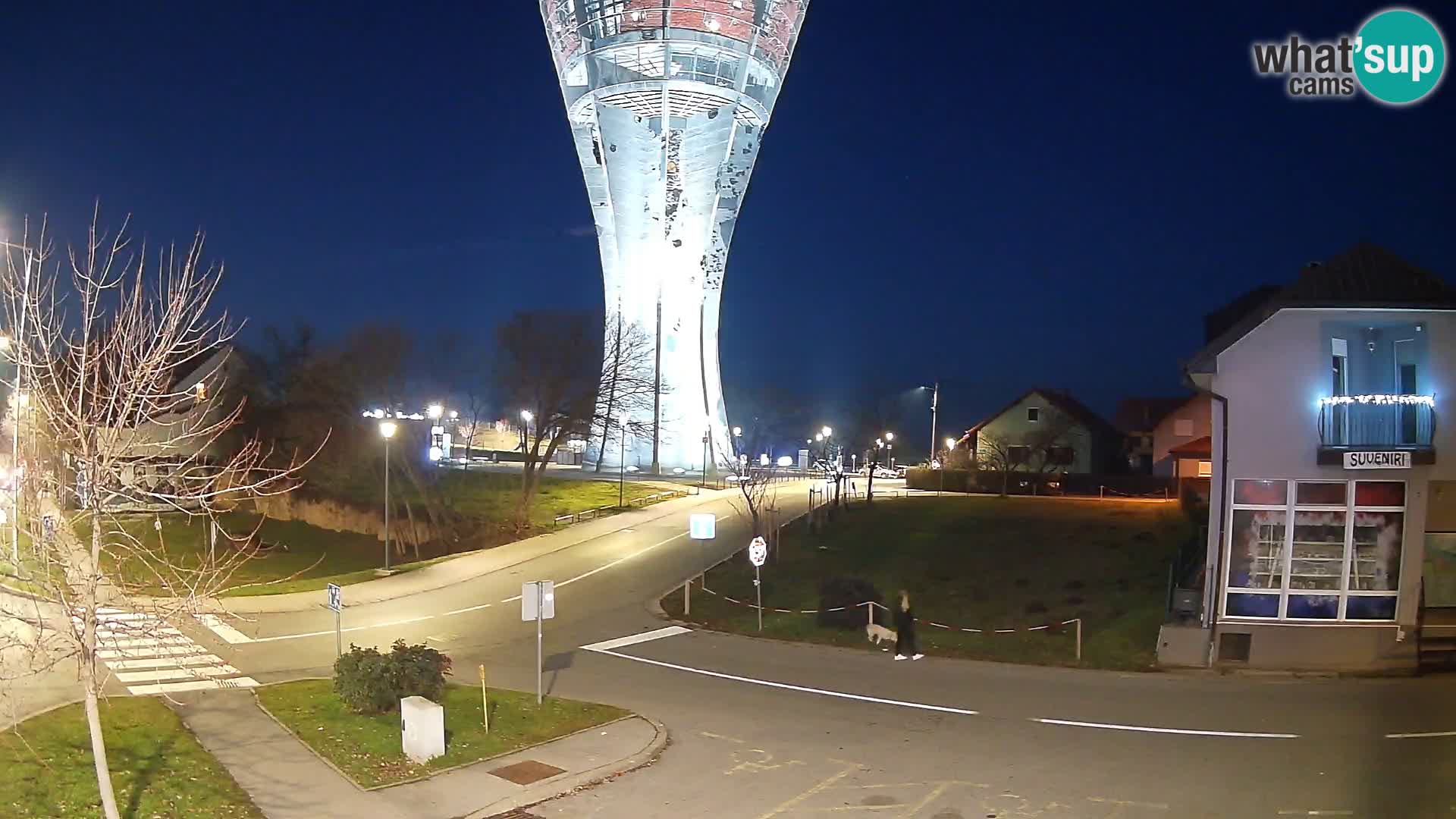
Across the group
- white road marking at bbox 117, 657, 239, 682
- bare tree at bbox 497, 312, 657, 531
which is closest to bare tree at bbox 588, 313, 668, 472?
bare tree at bbox 497, 312, 657, 531

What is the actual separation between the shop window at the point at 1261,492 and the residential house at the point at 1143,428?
55.0 metres

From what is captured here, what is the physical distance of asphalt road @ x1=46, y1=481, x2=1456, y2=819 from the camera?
11.9 meters

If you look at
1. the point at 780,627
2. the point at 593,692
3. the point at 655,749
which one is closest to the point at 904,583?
the point at 780,627

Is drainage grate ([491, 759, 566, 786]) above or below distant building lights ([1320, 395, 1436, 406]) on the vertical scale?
below

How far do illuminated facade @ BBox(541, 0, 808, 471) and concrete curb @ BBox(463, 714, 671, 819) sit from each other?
152ft

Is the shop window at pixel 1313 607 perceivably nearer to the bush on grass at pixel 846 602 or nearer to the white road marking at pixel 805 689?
the white road marking at pixel 805 689

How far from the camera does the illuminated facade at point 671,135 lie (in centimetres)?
5500

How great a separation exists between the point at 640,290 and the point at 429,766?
47894 mm

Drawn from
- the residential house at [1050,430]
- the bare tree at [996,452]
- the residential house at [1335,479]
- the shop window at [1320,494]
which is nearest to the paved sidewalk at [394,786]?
the residential house at [1335,479]

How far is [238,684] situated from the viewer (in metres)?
17.0

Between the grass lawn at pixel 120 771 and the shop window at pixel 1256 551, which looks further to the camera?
the shop window at pixel 1256 551

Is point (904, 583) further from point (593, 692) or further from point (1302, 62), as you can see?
point (1302, 62)

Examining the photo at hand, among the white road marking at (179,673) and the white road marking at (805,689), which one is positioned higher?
the white road marking at (805,689)

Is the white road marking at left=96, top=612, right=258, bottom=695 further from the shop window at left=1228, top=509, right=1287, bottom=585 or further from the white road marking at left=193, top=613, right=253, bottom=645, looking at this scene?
the shop window at left=1228, top=509, right=1287, bottom=585
